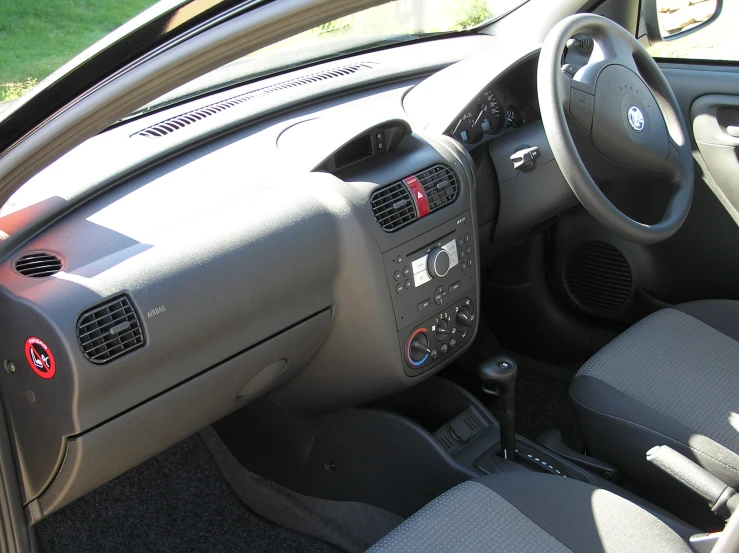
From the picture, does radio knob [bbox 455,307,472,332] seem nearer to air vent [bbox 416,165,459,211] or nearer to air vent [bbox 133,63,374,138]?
air vent [bbox 416,165,459,211]

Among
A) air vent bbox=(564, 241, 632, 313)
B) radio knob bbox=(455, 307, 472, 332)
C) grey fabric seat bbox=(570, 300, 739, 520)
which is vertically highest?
radio knob bbox=(455, 307, 472, 332)

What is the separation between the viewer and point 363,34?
Result: 7.31 feet

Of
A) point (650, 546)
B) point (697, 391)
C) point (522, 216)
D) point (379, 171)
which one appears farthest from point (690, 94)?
point (650, 546)

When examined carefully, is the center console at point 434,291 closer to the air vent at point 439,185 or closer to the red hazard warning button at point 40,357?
the air vent at point 439,185

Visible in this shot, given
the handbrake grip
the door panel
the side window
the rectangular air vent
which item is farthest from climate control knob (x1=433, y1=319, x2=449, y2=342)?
the side window

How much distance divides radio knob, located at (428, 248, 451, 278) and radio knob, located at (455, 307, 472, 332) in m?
0.13

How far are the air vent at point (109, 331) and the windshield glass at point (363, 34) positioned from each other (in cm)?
66

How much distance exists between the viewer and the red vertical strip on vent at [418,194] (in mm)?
1671

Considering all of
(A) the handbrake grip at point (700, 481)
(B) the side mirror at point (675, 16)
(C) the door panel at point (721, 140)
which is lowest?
(A) the handbrake grip at point (700, 481)

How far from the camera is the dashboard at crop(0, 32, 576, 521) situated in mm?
1293

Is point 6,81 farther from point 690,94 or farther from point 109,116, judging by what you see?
point 690,94

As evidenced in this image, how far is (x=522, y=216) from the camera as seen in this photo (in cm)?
203

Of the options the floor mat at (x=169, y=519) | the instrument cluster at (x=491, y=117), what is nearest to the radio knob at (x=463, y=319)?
the instrument cluster at (x=491, y=117)

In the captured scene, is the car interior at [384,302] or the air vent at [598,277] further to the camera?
the air vent at [598,277]
